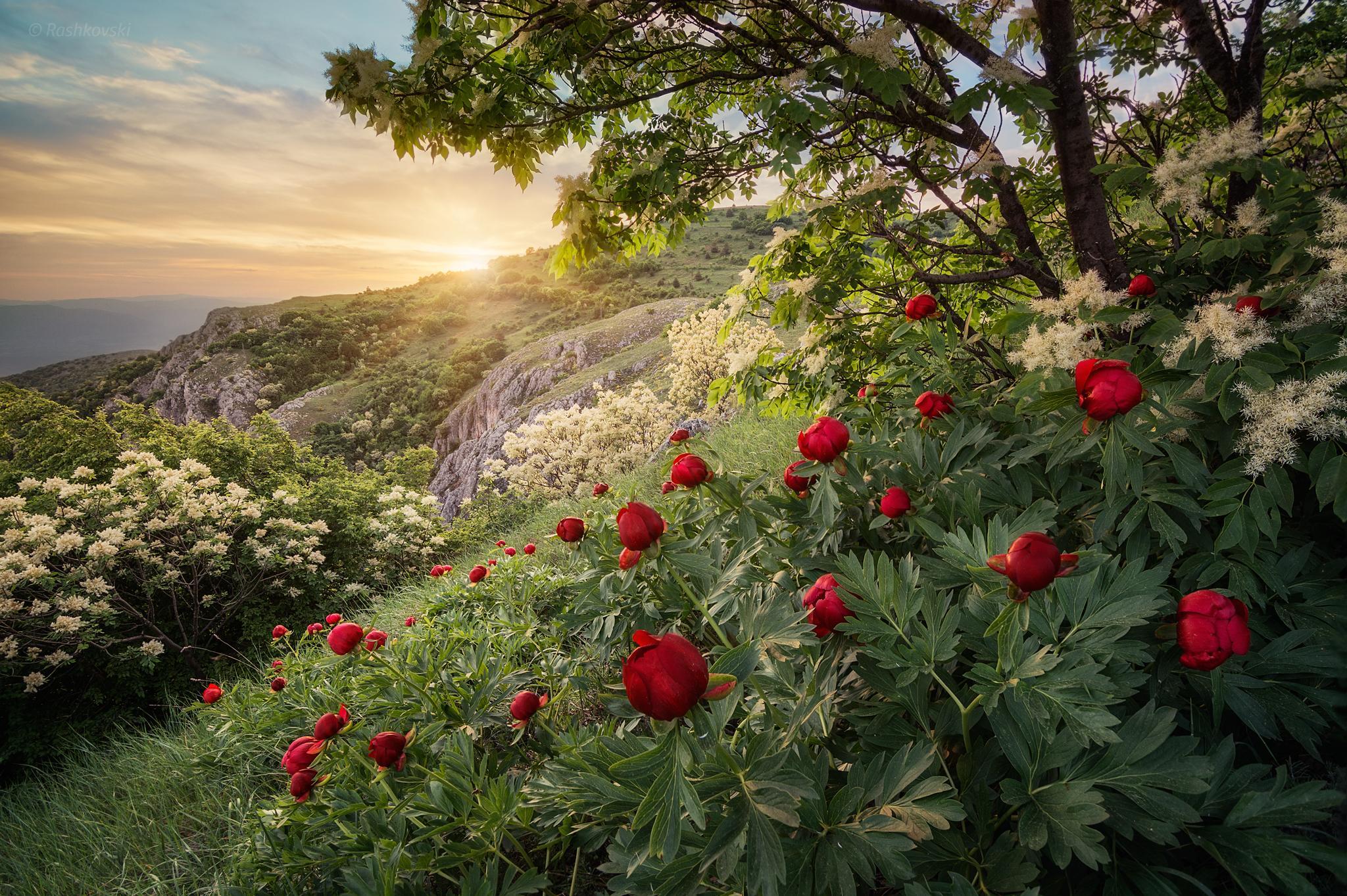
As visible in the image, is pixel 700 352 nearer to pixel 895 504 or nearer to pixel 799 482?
pixel 799 482

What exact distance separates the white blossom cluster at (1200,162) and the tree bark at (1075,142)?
9.8 inches

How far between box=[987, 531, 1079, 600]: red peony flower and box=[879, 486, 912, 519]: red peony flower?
1.41ft

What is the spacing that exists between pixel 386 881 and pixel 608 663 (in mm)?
1079

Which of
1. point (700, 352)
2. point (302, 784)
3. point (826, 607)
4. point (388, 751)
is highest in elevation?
point (700, 352)

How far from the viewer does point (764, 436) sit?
18.8 ft

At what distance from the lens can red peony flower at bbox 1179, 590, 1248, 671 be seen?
31.1 inches

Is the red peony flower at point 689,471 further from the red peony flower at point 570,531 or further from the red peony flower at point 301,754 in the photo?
the red peony flower at point 301,754

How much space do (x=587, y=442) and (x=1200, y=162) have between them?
25.9 feet

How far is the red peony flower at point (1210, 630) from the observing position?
791 millimetres

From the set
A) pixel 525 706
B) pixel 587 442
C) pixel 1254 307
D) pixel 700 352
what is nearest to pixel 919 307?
pixel 1254 307

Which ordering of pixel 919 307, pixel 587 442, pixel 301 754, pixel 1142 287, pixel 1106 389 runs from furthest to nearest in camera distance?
pixel 587 442, pixel 919 307, pixel 1142 287, pixel 301 754, pixel 1106 389

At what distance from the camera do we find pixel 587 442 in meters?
8.84

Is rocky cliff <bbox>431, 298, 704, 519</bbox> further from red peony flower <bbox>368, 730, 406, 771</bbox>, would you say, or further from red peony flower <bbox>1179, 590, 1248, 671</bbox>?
red peony flower <bbox>1179, 590, 1248, 671</bbox>

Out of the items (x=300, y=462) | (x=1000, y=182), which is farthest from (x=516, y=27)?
(x=300, y=462)
